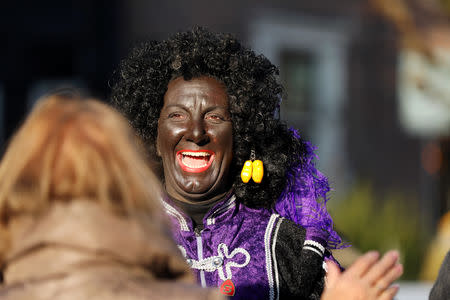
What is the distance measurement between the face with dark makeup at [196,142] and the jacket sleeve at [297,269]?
1.40ft

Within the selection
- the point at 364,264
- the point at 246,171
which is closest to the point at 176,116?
the point at 246,171

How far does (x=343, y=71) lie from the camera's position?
947 cm

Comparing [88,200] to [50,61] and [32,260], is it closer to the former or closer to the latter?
[32,260]

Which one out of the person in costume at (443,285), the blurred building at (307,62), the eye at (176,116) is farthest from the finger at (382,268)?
the blurred building at (307,62)

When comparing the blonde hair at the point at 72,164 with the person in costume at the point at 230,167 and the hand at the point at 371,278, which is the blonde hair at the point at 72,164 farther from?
the person in costume at the point at 230,167

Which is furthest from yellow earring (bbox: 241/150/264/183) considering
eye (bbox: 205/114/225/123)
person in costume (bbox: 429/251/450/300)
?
person in costume (bbox: 429/251/450/300)

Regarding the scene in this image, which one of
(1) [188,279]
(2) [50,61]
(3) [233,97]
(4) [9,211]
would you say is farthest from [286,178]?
(2) [50,61]

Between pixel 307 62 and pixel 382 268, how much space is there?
7317 millimetres

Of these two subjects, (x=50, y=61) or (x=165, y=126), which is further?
(x=50, y=61)

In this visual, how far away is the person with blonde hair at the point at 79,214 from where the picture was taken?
1.91m

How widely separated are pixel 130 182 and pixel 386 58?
794 centimetres

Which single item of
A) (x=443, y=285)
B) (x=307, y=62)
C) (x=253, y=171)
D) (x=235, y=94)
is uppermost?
(x=307, y=62)

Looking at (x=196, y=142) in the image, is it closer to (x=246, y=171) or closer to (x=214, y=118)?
(x=214, y=118)

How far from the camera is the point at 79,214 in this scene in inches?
76.6
